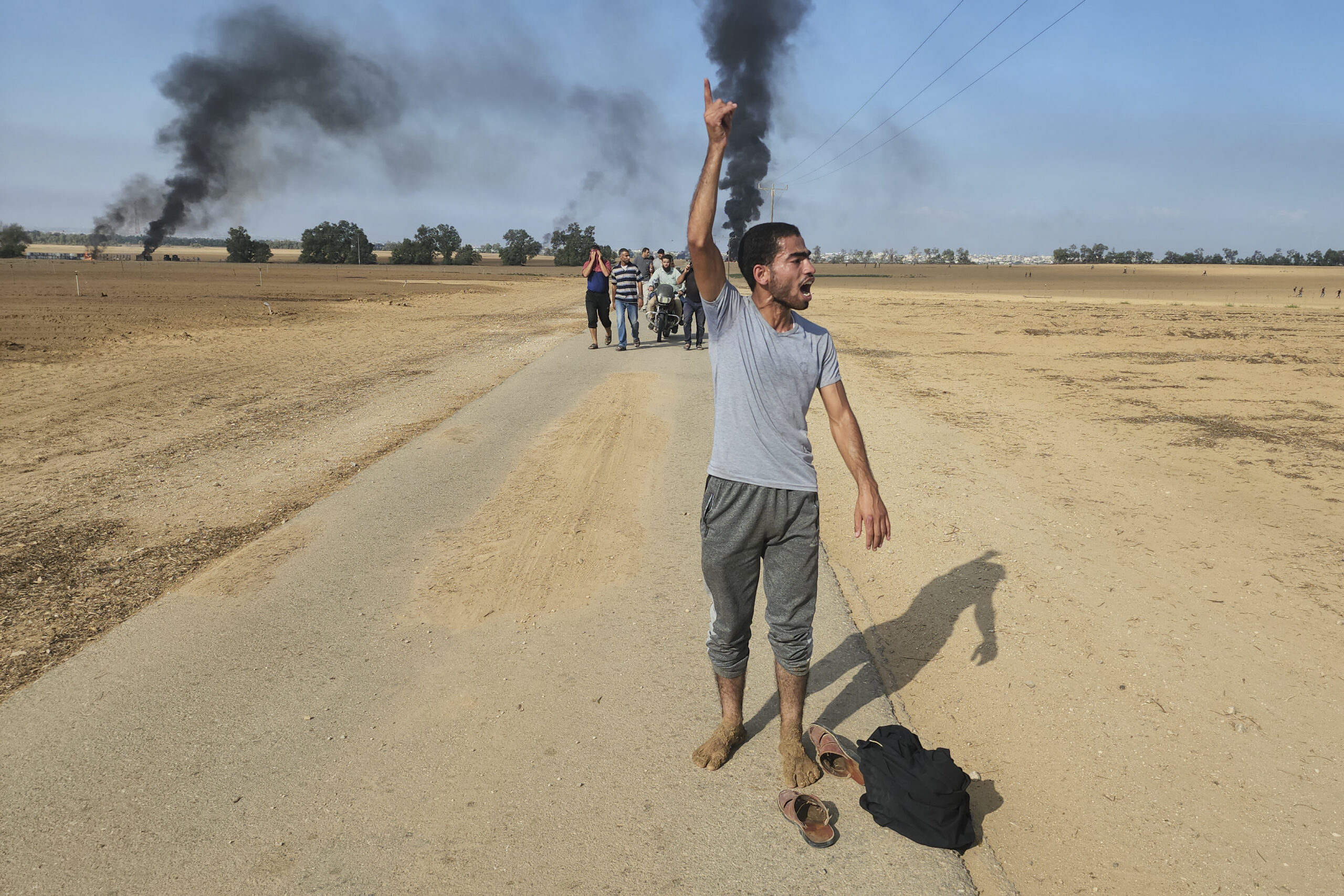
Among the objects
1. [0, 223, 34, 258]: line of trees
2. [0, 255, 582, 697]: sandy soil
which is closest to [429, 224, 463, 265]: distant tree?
[0, 223, 34, 258]: line of trees

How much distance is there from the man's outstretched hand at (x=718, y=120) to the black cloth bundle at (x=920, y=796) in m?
2.27

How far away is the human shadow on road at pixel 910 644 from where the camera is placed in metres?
3.60

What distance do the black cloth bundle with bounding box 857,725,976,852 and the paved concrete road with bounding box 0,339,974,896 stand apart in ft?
0.24

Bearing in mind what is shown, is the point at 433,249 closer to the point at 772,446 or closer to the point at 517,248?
the point at 517,248

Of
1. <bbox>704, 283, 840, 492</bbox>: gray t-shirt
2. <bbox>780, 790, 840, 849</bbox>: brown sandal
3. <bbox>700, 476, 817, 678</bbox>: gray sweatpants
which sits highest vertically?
<bbox>704, 283, 840, 492</bbox>: gray t-shirt

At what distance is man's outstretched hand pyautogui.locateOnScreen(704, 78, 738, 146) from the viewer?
2719mm

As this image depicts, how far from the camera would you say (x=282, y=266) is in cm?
8588

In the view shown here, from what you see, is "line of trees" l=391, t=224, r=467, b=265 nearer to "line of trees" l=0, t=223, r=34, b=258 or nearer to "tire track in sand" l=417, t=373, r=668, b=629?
"line of trees" l=0, t=223, r=34, b=258

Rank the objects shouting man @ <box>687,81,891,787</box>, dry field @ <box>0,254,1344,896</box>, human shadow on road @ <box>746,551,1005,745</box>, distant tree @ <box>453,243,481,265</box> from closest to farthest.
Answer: shouting man @ <box>687,81,891,787</box> → dry field @ <box>0,254,1344,896</box> → human shadow on road @ <box>746,551,1005,745</box> → distant tree @ <box>453,243,481,265</box>

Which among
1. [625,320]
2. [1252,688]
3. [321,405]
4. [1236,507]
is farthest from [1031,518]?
[625,320]

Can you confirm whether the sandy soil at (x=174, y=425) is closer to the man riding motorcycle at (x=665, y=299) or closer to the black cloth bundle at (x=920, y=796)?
the man riding motorcycle at (x=665, y=299)

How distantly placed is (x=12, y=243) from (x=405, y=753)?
4286 inches

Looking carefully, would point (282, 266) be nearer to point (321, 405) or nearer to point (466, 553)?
point (321, 405)

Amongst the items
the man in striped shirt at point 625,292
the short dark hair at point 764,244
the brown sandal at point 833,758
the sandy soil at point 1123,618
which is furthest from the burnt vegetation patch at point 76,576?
the man in striped shirt at point 625,292
